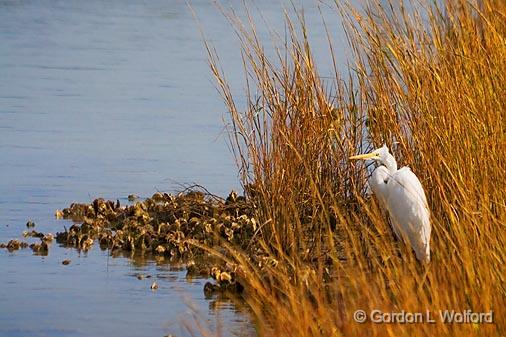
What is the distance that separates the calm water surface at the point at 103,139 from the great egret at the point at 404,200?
0.92m

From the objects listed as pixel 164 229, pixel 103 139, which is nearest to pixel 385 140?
pixel 164 229

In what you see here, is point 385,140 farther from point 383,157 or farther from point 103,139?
point 103,139

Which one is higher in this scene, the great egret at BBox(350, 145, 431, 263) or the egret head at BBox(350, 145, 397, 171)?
the egret head at BBox(350, 145, 397, 171)

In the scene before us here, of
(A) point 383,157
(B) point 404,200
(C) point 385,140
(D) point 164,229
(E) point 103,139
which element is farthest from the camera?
(E) point 103,139

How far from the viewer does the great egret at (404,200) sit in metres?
6.02

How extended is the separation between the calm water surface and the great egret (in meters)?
0.92

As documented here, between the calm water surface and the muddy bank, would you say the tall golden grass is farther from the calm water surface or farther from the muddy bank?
the calm water surface

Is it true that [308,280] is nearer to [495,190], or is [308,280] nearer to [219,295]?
[495,190]

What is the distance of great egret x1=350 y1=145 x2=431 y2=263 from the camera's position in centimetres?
602

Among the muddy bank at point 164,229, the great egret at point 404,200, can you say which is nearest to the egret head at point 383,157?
the great egret at point 404,200

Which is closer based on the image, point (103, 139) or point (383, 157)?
point (383, 157)

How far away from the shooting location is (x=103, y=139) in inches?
424

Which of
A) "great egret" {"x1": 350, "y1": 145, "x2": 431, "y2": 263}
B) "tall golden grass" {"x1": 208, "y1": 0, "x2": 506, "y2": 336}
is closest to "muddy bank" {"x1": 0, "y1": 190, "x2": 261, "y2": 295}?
→ "tall golden grass" {"x1": 208, "y1": 0, "x2": 506, "y2": 336}

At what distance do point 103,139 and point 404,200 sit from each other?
502 centimetres
